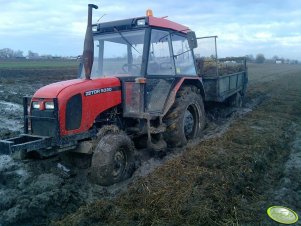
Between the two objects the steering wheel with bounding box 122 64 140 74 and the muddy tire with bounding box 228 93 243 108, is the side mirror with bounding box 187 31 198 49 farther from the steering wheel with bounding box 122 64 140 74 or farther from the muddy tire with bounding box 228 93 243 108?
the muddy tire with bounding box 228 93 243 108

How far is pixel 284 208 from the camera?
4.41 meters

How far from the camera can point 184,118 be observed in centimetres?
688

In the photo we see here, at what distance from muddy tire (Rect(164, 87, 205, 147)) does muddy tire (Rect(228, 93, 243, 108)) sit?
14.6 feet

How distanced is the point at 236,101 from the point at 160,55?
6.41 metres

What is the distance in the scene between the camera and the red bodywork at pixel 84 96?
16.2ft

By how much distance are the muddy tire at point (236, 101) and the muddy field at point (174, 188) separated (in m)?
4.38

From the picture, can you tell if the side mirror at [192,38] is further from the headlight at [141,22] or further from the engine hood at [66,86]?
the engine hood at [66,86]

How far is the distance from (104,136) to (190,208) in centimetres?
181

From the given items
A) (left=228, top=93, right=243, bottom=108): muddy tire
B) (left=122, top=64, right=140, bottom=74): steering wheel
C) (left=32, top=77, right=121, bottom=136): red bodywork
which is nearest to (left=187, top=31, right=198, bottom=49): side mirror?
(left=122, top=64, right=140, bottom=74): steering wheel

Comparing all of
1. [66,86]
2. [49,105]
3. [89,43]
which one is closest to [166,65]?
[89,43]

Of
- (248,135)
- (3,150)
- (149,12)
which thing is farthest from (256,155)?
(3,150)

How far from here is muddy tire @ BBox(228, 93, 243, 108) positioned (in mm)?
11766

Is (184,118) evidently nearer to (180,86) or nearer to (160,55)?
(180,86)

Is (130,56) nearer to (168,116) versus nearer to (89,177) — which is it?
(168,116)
